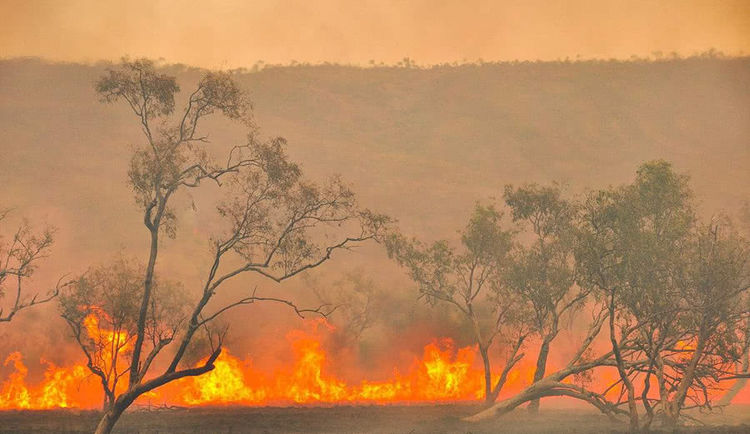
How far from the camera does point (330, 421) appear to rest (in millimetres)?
62875

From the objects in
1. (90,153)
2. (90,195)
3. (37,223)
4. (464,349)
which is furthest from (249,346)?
(90,153)

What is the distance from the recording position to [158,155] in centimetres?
4331

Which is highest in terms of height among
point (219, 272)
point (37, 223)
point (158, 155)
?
point (37, 223)

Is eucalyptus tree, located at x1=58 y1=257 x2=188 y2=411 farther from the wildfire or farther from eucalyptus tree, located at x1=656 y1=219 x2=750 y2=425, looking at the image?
eucalyptus tree, located at x1=656 y1=219 x2=750 y2=425

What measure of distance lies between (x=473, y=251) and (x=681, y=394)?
83.9 feet

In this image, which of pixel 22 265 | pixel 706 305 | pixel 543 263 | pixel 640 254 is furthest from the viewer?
pixel 543 263

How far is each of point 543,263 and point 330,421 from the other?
19398 millimetres

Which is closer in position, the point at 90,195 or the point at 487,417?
the point at 487,417

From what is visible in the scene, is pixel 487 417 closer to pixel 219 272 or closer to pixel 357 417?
pixel 357 417

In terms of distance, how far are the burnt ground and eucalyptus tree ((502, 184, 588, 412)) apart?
5.39 meters

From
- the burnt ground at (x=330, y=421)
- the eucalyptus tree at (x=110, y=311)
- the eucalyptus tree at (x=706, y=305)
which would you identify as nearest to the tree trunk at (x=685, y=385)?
the eucalyptus tree at (x=706, y=305)

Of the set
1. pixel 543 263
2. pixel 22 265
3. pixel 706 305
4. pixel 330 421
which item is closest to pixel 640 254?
pixel 706 305

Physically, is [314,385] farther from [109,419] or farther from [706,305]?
[109,419]

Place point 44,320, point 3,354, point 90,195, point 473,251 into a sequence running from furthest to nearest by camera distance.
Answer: point 90,195
point 44,320
point 3,354
point 473,251
